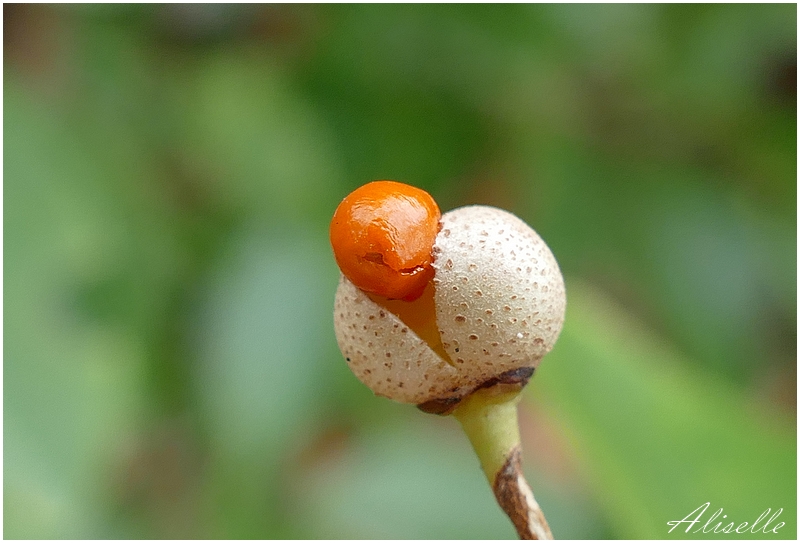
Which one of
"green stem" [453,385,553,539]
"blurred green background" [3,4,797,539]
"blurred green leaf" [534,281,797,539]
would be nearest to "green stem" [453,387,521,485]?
"green stem" [453,385,553,539]

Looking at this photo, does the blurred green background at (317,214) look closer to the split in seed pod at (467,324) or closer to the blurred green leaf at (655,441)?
the blurred green leaf at (655,441)

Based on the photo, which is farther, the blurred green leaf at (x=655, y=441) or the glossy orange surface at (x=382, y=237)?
the blurred green leaf at (x=655, y=441)

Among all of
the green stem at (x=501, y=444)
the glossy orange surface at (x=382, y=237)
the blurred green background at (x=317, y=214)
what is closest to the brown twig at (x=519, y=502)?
the green stem at (x=501, y=444)

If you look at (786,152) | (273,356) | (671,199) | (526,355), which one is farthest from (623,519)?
(786,152)

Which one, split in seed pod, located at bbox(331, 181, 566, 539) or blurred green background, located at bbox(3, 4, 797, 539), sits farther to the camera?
blurred green background, located at bbox(3, 4, 797, 539)

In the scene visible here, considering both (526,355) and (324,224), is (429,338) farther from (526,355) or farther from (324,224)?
(324,224)

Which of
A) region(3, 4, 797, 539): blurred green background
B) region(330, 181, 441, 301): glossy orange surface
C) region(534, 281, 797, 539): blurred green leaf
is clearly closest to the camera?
region(330, 181, 441, 301): glossy orange surface

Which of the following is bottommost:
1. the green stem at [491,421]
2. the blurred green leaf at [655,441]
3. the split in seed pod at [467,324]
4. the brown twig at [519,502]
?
the blurred green leaf at [655,441]

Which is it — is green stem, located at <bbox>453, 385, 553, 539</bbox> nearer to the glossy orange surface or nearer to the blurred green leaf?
the glossy orange surface

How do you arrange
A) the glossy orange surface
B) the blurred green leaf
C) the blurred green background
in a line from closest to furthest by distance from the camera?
the glossy orange surface < the blurred green leaf < the blurred green background
